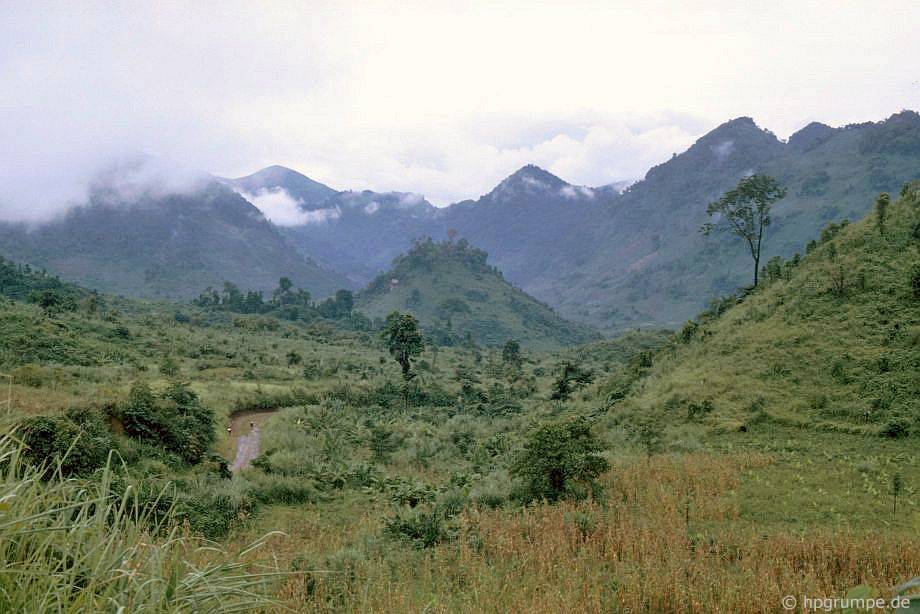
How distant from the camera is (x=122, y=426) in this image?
1505cm

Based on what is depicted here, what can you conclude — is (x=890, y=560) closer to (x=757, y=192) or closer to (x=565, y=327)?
(x=757, y=192)

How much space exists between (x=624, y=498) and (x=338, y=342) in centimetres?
6328

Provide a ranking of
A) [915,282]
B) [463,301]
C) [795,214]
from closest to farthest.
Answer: [915,282] → [463,301] → [795,214]

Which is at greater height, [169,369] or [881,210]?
[881,210]

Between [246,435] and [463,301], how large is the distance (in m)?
103

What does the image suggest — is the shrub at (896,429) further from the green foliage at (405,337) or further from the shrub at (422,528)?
the green foliage at (405,337)

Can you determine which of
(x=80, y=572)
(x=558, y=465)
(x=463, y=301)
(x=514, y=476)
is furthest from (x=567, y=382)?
(x=463, y=301)

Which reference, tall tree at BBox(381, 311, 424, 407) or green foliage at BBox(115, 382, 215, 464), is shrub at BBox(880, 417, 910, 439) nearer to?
green foliage at BBox(115, 382, 215, 464)

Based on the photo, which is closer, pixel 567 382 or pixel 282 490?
pixel 282 490

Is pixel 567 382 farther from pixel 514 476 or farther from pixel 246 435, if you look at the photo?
pixel 514 476

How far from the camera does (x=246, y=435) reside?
76.9 feet

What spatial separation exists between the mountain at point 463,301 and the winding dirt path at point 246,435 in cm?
7140

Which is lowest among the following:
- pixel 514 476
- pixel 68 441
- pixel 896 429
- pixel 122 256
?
pixel 514 476

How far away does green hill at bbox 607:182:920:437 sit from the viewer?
14883mm
